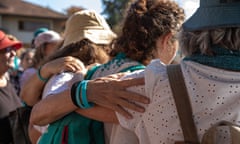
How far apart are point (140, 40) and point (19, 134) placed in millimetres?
1732

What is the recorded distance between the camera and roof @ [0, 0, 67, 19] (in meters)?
37.8

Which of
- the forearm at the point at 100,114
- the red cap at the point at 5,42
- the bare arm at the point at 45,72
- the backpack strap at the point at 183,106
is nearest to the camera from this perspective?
the backpack strap at the point at 183,106

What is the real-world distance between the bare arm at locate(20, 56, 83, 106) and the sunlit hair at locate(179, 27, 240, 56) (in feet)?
2.74

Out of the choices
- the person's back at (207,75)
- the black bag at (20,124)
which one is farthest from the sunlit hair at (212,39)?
the black bag at (20,124)

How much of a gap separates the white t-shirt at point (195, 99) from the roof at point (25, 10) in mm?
37132

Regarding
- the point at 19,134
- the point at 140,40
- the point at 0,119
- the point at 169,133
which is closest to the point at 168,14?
the point at 140,40

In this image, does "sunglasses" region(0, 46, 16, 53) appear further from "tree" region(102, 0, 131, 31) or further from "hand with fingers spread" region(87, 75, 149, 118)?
"hand with fingers spread" region(87, 75, 149, 118)

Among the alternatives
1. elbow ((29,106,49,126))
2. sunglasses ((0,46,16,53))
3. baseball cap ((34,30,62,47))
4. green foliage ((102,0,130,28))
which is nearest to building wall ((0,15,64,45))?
green foliage ((102,0,130,28))

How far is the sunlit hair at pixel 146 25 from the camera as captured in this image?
6.70 ft

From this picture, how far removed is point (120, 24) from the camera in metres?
2.18

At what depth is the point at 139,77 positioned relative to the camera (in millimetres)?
1701

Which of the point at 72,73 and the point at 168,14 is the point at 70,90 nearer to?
the point at 72,73

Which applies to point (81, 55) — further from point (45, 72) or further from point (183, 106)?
point (183, 106)

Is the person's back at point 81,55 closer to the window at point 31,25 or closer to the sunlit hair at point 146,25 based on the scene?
the sunlit hair at point 146,25
